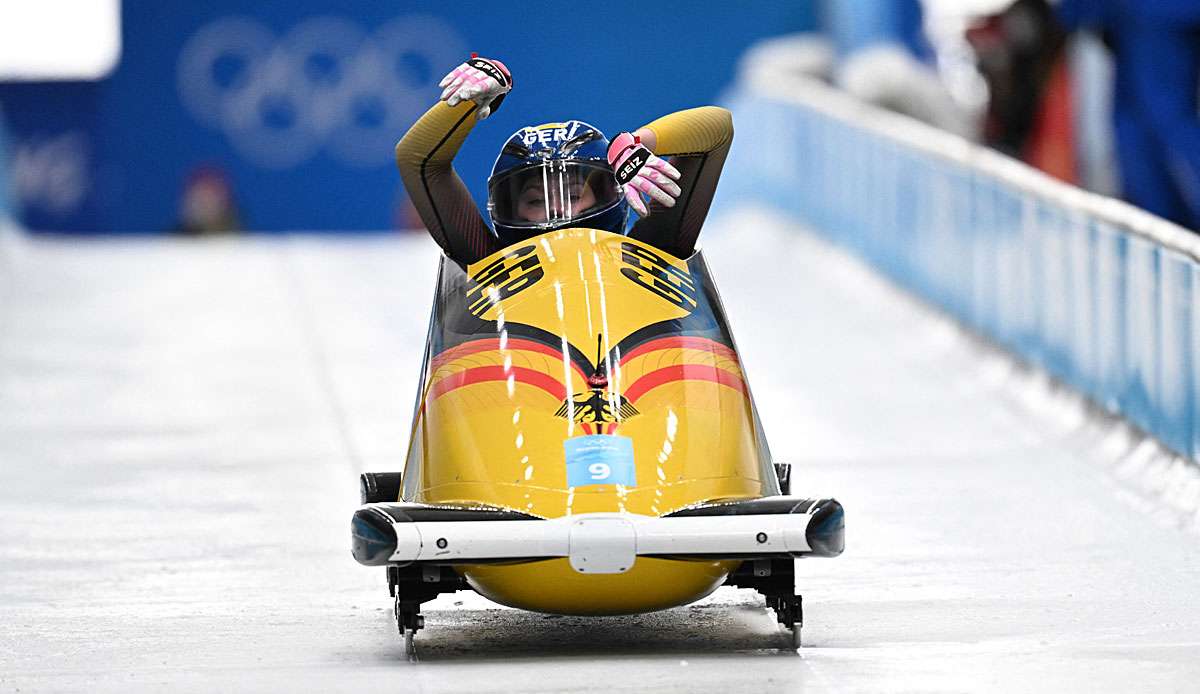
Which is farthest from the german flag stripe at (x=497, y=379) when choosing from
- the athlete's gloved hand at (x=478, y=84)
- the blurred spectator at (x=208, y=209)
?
the blurred spectator at (x=208, y=209)

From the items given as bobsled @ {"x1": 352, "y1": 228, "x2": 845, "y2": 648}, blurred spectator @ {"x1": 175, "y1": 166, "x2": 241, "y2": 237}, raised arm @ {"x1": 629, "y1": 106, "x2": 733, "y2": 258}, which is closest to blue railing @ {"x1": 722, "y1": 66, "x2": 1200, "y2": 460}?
raised arm @ {"x1": 629, "y1": 106, "x2": 733, "y2": 258}

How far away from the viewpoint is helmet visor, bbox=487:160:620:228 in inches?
255

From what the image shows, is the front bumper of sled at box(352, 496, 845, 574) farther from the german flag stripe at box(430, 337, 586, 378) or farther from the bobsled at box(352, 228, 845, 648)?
the german flag stripe at box(430, 337, 586, 378)

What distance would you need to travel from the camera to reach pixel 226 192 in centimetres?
2050

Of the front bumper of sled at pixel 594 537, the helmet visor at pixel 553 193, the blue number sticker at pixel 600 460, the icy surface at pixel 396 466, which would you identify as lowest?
the icy surface at pixel 396 466

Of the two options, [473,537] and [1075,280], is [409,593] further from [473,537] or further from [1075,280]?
[1075,280]

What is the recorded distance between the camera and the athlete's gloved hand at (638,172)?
20.2ft

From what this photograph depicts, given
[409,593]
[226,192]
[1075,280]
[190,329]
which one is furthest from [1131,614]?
[226,192]

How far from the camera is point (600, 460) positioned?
5.66m

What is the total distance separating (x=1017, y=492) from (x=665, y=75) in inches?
577

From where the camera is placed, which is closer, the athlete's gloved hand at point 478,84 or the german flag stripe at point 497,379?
the german flag stripe at point 497,379

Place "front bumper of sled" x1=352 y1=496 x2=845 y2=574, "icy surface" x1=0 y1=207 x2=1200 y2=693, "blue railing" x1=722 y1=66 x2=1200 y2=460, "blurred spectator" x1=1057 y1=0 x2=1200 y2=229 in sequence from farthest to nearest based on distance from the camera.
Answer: "blurred spectator" x1=1057 y1=0 x2=1200 y2=229 < "blue railing" x1=722 y1=66 x2=1200 y2=460 < "icy surface" x1=0 y1=207 x2=1200 y2=693 < "front bumper of sled" x1=352 y1=496 x2=845 y2=574

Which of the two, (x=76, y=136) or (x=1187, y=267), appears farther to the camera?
(x=76, y=136)

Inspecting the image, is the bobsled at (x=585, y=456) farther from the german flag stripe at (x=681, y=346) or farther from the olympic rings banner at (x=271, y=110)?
the olympic rings banner at (x=271, y=110)
